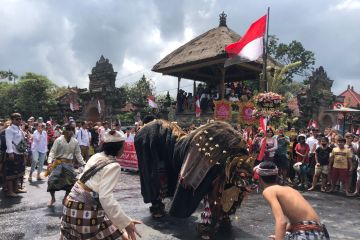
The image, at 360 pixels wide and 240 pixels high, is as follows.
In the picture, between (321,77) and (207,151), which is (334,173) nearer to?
(207,151)

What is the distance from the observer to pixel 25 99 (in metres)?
38.9

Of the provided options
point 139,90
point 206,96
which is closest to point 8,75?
point 139,90

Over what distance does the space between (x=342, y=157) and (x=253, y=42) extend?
13.5 ft

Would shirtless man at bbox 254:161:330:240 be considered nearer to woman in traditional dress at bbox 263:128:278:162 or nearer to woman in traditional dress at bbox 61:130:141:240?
woman in traditional dress at bbox 61:130:141:240

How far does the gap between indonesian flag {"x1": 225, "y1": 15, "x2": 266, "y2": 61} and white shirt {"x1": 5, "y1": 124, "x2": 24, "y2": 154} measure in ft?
21.5

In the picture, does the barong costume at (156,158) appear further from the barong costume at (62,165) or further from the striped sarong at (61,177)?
the striped sarong at (61,177)

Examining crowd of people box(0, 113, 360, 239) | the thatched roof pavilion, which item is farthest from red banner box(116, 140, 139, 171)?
the thatched roof pavilion

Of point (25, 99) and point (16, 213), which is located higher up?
point (25, 99)

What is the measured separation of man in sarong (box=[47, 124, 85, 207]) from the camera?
7.26m

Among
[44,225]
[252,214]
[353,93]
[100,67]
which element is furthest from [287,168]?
[353,93]

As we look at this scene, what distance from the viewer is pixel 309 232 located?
3268 mm

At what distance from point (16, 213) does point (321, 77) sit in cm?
2594

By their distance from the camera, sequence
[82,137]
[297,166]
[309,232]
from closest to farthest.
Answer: [309,232]
[297,166]
[82,137]

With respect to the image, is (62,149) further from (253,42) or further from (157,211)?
(253,42)
